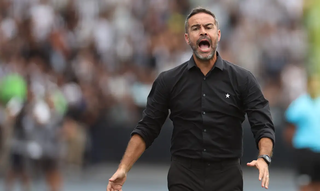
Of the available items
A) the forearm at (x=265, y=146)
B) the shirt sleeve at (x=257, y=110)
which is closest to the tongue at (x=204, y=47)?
the shirt sleeve at (x=257, y=110)

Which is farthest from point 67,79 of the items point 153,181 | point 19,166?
point 19,166

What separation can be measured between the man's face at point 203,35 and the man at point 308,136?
17.4ft

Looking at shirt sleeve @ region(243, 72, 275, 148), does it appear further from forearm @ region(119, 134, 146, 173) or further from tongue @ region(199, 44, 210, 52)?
forearm @ region(119, 134, 146, 173)

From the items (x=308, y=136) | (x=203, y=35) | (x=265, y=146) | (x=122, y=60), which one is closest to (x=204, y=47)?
(x=203, y=35)

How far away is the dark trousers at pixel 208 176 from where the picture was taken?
232 inches

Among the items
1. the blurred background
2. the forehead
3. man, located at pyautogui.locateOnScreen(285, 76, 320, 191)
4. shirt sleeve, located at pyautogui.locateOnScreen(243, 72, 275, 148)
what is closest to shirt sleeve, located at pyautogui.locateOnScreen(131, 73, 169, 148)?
the forehead

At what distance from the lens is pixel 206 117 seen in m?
5.97

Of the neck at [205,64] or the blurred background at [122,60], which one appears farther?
the blurred background at [122,60]

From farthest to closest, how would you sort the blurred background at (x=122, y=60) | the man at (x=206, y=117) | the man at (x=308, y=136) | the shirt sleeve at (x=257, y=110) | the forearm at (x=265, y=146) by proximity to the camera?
the blurred background at (x=122, y=60) < the man at (x=308, y=136) < the man at (x=206, y=117) < the shirt sleeve at (x=257, y=110) < the forearm at (x=265, y=146)

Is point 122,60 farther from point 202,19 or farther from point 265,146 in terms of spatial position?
point 265,146

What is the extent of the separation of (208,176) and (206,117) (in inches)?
18.6

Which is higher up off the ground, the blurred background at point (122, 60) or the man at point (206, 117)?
the blurred background at point (122, 60)

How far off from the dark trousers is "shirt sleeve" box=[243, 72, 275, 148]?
13.8 inches

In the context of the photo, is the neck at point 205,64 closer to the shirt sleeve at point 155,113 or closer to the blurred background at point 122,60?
the shirt sleeve at point 155,113
